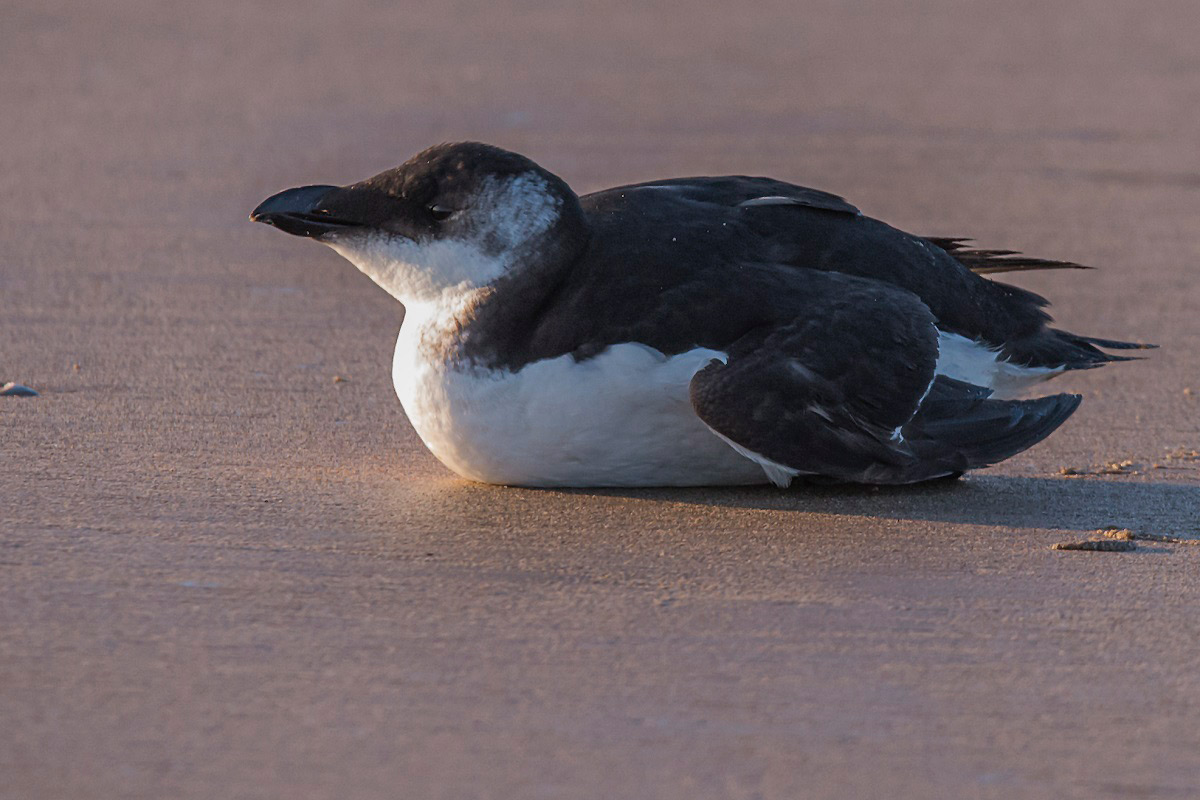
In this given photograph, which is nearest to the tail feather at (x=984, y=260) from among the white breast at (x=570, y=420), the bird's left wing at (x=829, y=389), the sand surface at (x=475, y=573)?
the sand surface at (x=475, y=573)

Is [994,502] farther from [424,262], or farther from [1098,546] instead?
[424,262]

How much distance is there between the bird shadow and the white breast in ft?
0.29

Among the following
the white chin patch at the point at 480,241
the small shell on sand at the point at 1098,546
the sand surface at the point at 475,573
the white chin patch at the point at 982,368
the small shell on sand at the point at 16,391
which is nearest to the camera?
the sand surface at the point at 475,573

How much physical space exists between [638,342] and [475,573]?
0.75 m

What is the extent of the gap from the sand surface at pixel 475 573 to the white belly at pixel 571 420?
10 cm

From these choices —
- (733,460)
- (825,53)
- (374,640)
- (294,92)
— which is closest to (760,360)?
(733,460)

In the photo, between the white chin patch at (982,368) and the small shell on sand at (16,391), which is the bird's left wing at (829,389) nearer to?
the white chin patch at (982,368)

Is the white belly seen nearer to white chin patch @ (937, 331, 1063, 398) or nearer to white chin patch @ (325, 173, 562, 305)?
white chin patch @ (325, 173, 562, 305)

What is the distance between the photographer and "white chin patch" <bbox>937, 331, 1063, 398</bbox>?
16.3ft

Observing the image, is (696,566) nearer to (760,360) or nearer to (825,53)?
(760,360)

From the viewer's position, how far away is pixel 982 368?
509cm

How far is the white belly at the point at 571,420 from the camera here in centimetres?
440

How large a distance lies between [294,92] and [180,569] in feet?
26.9

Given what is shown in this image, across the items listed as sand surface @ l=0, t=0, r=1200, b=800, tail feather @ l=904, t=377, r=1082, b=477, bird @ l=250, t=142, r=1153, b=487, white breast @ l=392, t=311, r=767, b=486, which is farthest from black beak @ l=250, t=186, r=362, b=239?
tail feather @ l=904, t=377, r=1082, b=477
